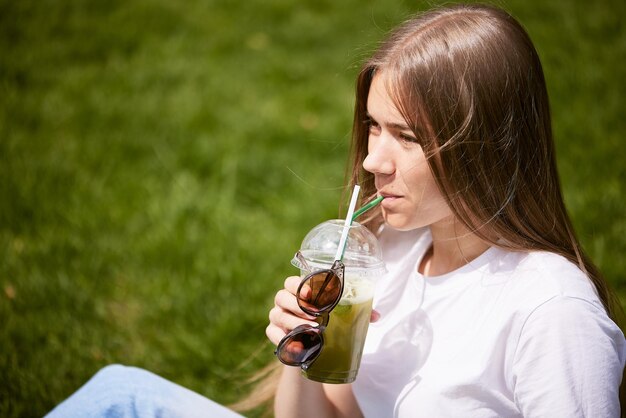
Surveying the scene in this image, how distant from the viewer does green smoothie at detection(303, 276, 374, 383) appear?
1.66 m

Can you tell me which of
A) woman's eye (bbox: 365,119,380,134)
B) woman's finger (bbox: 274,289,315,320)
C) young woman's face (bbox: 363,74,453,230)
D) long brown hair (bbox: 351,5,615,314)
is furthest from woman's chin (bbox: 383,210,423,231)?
woman's finger (bbox: 274,289,315,320)

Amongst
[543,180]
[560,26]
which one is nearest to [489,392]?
[543,180]

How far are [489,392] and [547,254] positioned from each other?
37cm

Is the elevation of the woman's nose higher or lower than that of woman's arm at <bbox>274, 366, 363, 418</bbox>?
higher

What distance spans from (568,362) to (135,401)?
1206 millimetres

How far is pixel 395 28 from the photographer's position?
188 centimetres

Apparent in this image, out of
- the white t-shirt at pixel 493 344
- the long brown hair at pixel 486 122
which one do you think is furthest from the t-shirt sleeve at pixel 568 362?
the long brown hair at pixel 486 122

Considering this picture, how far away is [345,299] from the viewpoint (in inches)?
64.7

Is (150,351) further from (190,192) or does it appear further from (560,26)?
(560,26)

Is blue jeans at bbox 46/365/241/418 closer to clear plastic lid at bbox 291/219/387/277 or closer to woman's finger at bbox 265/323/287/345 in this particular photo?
woman's finger at bbox 265/323/287/345

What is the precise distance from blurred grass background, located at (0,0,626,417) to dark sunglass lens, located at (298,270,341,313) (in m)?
0.82

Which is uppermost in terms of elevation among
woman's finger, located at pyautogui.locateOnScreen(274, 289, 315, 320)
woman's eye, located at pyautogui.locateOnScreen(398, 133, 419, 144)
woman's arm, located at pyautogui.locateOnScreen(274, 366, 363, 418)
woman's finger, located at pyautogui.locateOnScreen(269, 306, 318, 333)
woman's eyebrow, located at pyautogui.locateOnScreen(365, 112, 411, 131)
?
woman's eyebrow, located at pyautogui.locateOnScreen(365, 112, 411, 131)

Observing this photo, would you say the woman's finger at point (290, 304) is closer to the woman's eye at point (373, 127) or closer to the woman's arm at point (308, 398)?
the woman's arm at point (308, 398)

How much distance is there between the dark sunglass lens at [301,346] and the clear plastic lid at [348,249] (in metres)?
0.20
